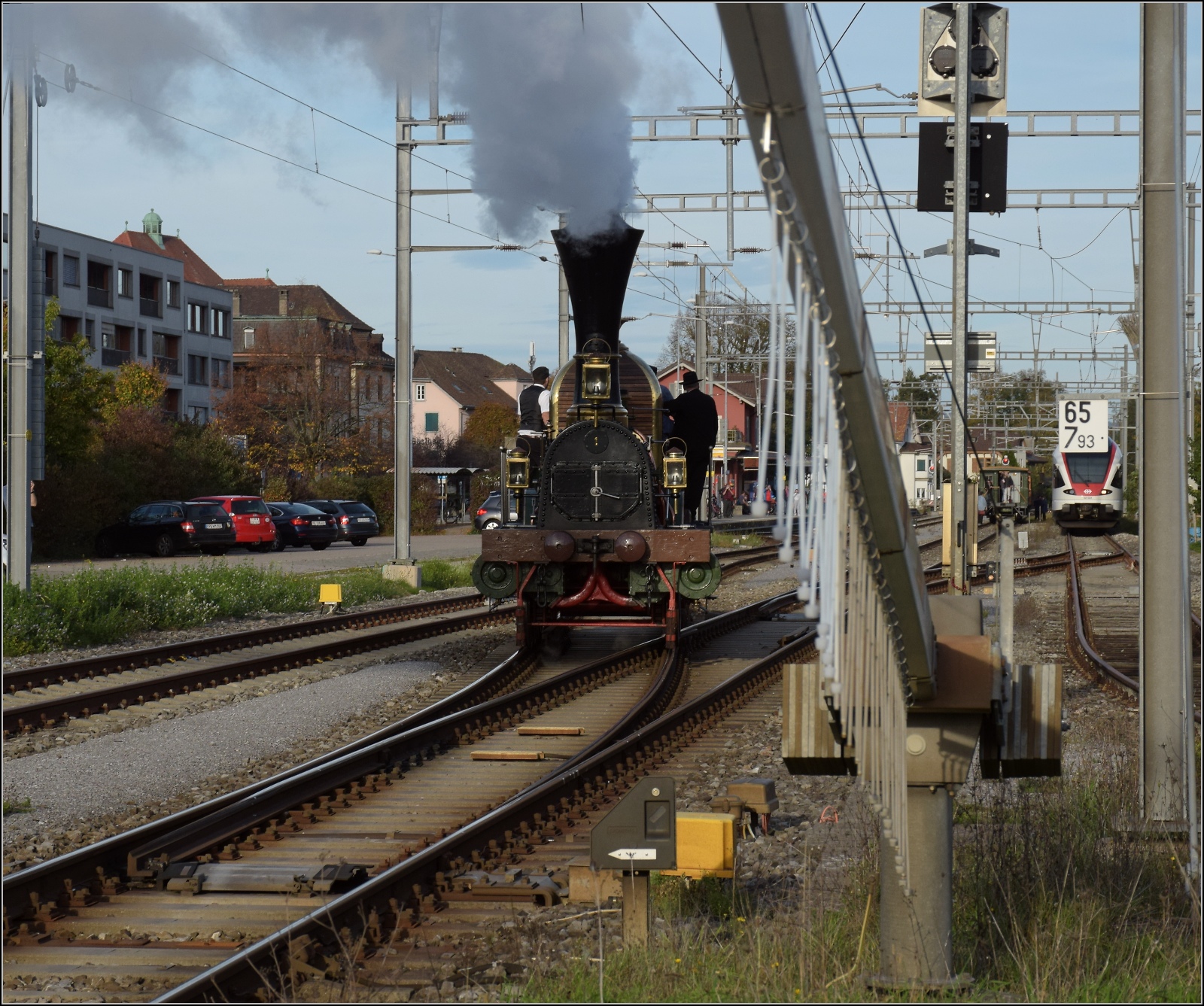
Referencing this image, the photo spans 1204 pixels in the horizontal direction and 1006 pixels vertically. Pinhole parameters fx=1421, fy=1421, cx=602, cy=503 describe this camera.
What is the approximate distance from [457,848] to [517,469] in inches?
326

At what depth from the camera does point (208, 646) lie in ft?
53.1

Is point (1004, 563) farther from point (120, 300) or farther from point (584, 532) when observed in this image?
point (120, 300)

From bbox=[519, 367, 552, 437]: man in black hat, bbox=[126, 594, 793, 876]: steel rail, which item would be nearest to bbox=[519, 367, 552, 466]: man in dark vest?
bbox=[519, 367, 552, 437]: man in black hat

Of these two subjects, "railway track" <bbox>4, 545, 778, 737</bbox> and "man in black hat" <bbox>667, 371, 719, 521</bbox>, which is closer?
"railway track" <bbox>4, 545, 778, 737</bbox>

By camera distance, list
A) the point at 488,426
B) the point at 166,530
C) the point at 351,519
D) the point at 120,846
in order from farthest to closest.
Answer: the point at 488,426 → the point at 351,519 → the point at 166,530 → the point at 120,846

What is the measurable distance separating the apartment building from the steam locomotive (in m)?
44.9

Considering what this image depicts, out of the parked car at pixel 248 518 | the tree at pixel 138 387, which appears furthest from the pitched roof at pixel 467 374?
the parked car at pixel 248 518

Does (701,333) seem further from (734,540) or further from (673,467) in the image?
Answer: (673,467)

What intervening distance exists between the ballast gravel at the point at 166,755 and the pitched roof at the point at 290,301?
295 ft

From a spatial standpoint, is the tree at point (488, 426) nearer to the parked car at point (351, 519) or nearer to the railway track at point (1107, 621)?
the parked car at point (351, 519)

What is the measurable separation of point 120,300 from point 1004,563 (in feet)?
211

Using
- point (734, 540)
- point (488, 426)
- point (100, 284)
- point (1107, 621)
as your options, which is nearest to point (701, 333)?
point (734, 540)

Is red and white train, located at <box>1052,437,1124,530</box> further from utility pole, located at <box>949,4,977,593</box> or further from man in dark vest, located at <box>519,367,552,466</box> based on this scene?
utility pole, located at <box>949,4,977,593</box>

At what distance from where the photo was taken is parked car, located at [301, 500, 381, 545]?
149 ft
